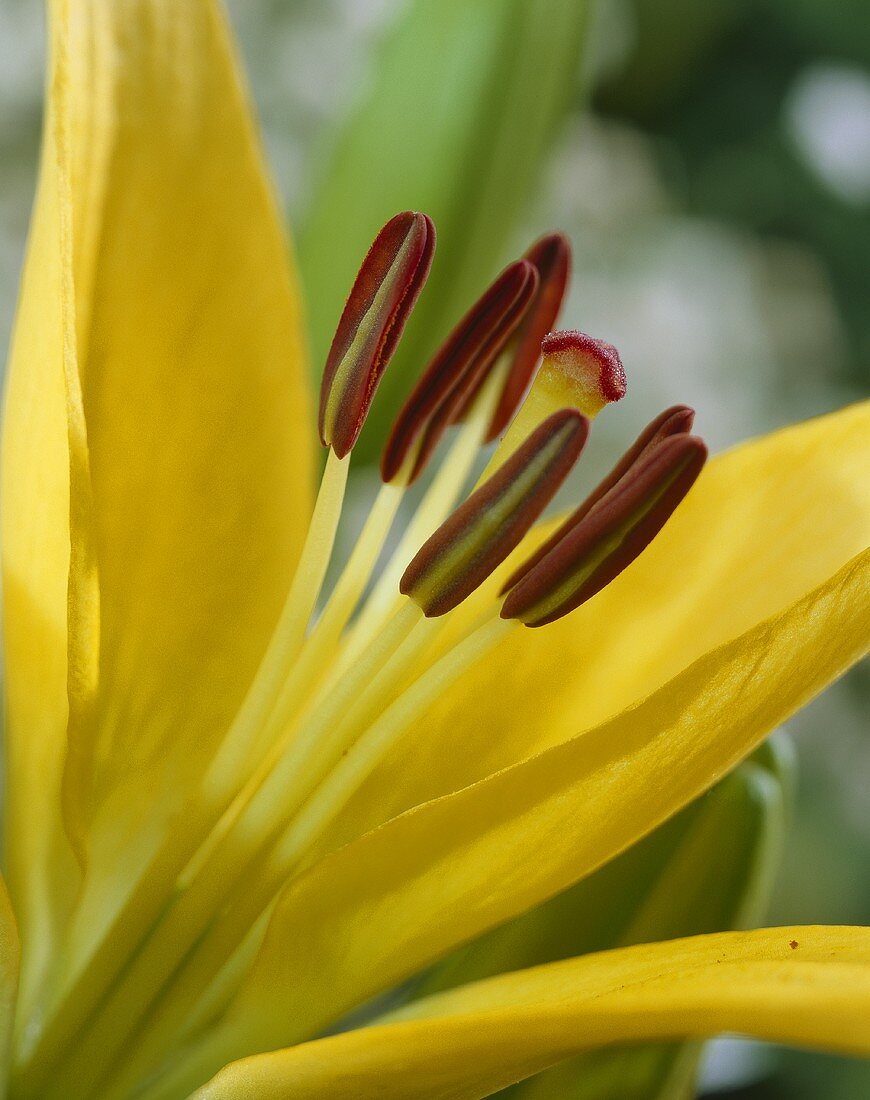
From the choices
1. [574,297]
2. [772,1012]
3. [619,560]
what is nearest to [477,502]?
[619,560]

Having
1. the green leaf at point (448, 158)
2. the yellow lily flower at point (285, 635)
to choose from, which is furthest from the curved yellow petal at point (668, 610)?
the green leaf at point (448, 158)

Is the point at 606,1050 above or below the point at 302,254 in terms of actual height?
below

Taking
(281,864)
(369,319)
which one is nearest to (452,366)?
(369,319)

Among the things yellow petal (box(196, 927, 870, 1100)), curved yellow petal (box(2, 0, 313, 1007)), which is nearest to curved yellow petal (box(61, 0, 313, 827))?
curved yellow petal (box(2, 0, 313, 1007))

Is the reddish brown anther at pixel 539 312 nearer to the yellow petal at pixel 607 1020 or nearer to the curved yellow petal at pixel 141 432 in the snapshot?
the curved yellow petal at pixel 141 432

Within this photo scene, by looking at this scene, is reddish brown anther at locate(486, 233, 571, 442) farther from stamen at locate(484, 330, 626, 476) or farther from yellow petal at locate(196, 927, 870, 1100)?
yellow petal at locate(196, 927, 870, 1100)

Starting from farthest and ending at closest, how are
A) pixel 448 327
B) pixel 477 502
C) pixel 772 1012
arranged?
1. pixel 448 327
2. pixel 477 502
3. pixel 772 1012

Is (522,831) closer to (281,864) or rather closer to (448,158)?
(281,864)

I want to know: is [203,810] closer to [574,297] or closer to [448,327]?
[448,327]
